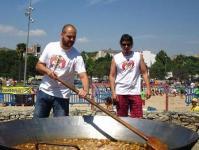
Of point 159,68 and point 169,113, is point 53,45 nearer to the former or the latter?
point 169,113

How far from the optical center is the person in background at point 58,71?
4137 mm

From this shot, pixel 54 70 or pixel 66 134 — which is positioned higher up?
pixel 54 70

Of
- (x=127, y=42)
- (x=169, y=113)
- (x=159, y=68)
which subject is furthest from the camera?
(x=159, y=68)

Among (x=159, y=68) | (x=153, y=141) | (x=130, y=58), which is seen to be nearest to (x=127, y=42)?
(x=130, y=58)

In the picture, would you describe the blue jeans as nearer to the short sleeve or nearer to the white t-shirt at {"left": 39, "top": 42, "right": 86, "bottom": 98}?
the white t-shirt at {"left": 39, "top": 42, "right": 86, "bottom": 98}

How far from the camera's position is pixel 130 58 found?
5.20 metres

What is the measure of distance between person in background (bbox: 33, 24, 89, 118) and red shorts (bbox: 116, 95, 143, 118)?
1082 millimetres

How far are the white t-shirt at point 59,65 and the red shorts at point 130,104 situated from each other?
1108mm

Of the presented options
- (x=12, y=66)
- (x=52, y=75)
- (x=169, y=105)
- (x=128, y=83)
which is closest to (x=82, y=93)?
(x=52, y=75)

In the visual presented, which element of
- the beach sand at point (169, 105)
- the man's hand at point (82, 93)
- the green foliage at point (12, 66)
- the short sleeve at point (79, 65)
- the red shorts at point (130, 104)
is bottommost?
the beach sand at point (169, 105)

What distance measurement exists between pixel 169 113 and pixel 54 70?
224 inches

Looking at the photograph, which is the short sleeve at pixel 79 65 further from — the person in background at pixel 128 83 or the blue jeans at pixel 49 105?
the person in background at pixel 128 83

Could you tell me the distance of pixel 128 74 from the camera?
5.18m

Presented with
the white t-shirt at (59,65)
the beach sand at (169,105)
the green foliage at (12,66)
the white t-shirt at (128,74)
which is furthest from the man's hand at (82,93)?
the green foliage at (12,66)
